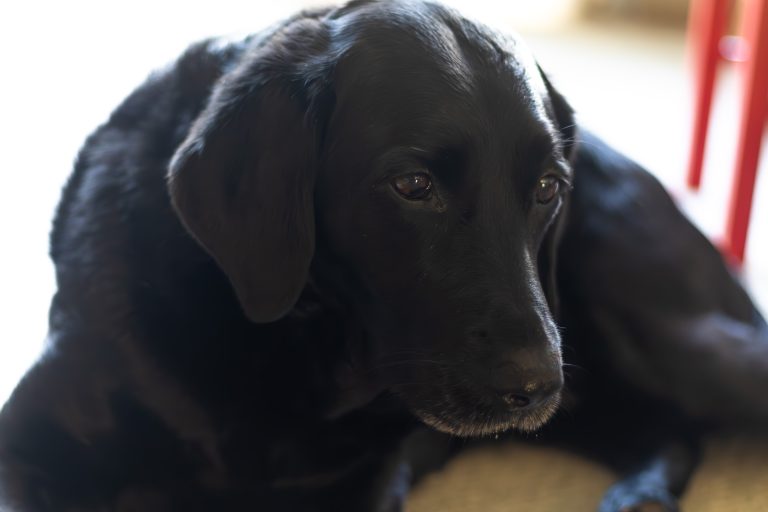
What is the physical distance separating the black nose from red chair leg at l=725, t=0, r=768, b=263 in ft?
4.15

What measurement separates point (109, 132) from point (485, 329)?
0.62 metres

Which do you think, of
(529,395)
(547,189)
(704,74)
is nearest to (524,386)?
(529,395)

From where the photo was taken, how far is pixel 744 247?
232cm

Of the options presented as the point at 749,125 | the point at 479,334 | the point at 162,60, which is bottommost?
the point at 749,125

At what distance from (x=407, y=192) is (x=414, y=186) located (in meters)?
0.01

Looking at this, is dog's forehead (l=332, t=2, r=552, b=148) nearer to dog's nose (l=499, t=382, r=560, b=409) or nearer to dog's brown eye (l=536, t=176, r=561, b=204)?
dog's brown eye (l=536, t=176, r=561, b=204)

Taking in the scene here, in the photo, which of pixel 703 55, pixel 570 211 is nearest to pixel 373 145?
pixel 570 211

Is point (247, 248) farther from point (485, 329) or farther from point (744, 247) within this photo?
point (744, 247)

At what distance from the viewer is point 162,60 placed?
2.24 m

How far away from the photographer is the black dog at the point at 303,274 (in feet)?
3.75

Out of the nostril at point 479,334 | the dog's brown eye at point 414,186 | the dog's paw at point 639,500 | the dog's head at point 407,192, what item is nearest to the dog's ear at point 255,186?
the dog's head at point 407,192

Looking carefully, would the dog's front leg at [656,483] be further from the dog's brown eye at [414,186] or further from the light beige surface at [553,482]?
the dog's brown eye at [414,186]

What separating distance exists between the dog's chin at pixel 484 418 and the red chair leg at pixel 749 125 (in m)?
1.21

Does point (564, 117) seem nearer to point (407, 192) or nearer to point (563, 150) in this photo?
point (563, 150)
